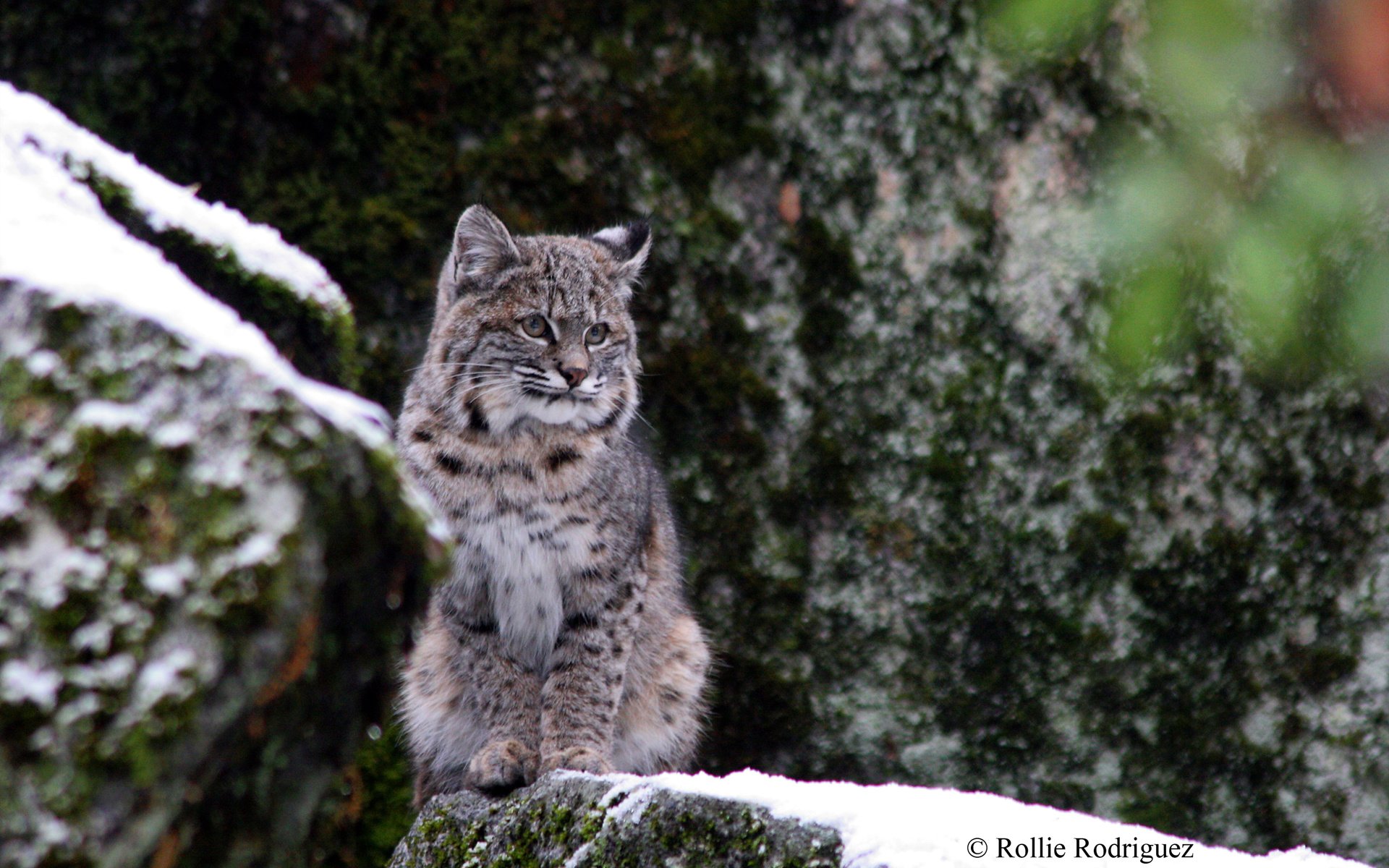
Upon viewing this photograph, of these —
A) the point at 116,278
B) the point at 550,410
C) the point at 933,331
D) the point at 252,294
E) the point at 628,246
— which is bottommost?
the point at 116,278

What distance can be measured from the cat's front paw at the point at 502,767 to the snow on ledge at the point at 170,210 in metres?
1.80

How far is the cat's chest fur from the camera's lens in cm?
395

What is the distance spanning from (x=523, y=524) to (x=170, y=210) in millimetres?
1835

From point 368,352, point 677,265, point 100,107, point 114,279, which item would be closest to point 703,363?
point 677,265

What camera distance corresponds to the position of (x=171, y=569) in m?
1.47

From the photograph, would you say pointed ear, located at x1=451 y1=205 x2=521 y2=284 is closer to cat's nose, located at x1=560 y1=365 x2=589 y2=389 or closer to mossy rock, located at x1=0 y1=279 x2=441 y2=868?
cat's nose, located at x1=560 y1=365 x2=589 y2=389

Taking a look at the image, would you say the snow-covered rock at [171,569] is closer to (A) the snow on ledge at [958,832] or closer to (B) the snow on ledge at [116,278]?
(B) the snow on ledge at [116,278]

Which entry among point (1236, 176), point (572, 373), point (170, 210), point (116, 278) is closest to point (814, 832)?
point (116, 278)

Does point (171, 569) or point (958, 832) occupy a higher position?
point (958, 832)

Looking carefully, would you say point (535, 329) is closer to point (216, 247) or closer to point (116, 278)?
point (216, 247)

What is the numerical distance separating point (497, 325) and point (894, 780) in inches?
87.2

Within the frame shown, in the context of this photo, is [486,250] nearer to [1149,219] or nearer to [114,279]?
[1149,219]

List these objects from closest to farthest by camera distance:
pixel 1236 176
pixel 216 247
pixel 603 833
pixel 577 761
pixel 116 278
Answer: pixel 116 278
pixel 216 247
pixel 603 833
pixel 577 761
pixel 1236 176

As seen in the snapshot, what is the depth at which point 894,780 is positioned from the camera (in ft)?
14.7
